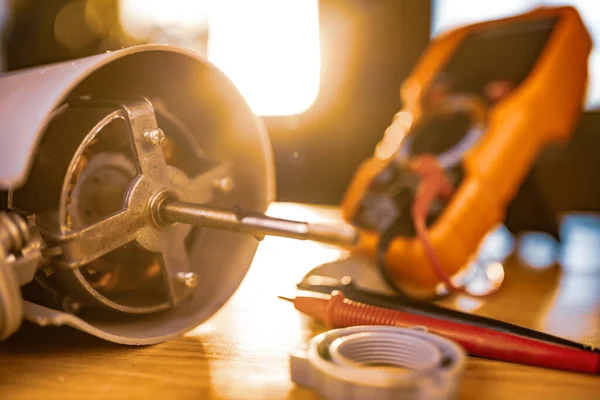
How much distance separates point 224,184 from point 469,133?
36 cm

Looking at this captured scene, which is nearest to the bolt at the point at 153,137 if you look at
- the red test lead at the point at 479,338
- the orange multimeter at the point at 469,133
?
the red test lead at the point at 479,338

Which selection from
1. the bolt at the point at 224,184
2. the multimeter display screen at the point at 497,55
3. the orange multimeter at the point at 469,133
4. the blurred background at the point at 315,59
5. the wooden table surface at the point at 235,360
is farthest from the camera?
the blurred background at the point at 315,59

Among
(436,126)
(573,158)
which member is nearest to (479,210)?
(436,126)

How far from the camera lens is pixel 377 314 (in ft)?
1.18

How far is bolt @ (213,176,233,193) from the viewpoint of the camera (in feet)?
1.36

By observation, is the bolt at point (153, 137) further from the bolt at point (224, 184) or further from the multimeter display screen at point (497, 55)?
the multimeter display screen at point (497, 55)

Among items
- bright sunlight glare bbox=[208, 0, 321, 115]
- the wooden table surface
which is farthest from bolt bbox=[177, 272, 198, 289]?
bright sunlight glare bbox=[208, 0, 321, 115]

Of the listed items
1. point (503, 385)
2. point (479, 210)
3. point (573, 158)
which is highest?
point (573, 158)

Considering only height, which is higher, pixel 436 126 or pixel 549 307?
pixel 436 126

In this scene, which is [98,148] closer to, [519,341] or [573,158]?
[519,341]

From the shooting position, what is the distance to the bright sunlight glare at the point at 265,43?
1.10 metres

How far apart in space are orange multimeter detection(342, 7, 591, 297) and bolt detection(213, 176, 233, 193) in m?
0.19

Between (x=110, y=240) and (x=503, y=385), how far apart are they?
0.84ft

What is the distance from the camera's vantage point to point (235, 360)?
342mm
